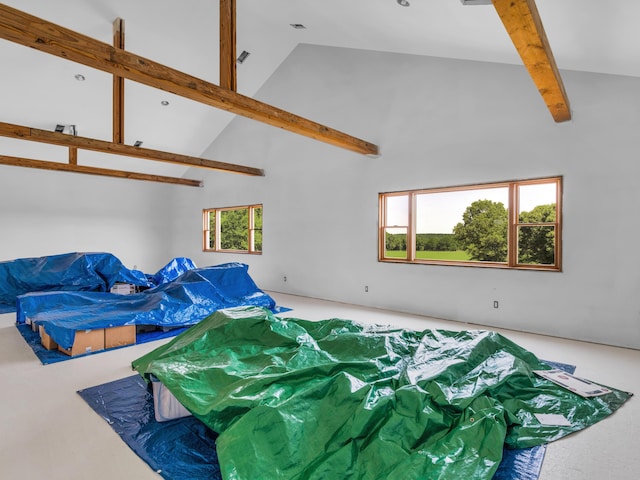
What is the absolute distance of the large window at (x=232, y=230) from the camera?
338 inches

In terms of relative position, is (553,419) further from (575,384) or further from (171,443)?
(171,443)

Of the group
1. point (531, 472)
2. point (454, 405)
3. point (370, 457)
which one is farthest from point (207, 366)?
point (531, 472)

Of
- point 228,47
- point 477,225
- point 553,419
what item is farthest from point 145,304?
point 477,225

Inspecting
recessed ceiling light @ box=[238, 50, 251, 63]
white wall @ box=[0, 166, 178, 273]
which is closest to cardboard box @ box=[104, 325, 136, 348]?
recessed ceiling light @ box=[238, 50, 251, 63]

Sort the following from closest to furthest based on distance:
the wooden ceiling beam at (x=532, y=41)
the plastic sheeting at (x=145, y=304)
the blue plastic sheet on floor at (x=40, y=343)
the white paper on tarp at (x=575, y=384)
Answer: the wooden ceiling beam at (x=532, y=41), the white paper on tarp at (x=575, y=384), the blue plastic sheet on floor at (x=40, y=343), the plastic sheeting at (x=145, y=304)

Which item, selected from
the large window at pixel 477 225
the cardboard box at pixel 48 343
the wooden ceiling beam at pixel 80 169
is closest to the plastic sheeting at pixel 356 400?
the cardboard box at pixel 48 343

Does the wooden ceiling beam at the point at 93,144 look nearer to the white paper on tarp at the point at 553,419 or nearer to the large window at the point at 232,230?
the large window at the point at 232,230

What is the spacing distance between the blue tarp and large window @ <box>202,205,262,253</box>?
275cm

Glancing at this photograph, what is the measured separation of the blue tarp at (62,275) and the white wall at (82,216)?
2428mm

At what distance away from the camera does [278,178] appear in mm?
7797

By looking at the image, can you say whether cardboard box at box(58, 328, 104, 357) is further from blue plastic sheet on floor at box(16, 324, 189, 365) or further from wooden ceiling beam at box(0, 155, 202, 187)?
wooden ceiling beam at box(0, 155, 202, 187)

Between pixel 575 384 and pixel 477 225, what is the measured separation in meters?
3.08

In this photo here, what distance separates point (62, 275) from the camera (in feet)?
19.7

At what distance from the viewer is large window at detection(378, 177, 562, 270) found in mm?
4633
